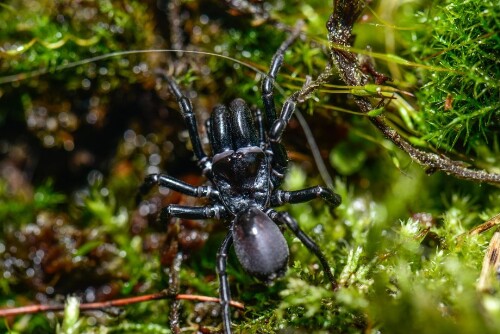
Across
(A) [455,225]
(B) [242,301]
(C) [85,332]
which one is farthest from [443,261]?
(C) [85,332]

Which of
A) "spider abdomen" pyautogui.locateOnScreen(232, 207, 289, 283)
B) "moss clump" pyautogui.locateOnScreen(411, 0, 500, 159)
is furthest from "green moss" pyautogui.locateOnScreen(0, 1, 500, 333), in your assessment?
"spider abdomen" pyautogui.locateOnScreen(232, 207, 289, 283)

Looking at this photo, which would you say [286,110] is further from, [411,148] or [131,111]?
[131,111]

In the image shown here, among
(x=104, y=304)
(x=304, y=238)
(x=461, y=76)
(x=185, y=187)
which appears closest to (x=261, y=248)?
(x=304, y=238)

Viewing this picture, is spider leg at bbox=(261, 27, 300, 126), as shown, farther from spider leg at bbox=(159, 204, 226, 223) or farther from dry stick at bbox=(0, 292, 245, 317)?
dry stick at bbox=(0, 292, 245, 317)

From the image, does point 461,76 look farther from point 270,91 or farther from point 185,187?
point 185,187

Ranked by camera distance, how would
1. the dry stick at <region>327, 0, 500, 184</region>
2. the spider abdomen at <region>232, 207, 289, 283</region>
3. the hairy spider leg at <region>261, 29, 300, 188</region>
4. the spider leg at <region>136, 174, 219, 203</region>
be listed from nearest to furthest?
the spider abdomen at <region>232, 207, 289, 283</region> < the dry stick at <region>327, 0, 500, 184</region> < the hairy spider leg at <region>261, 29, 300, 188</region> < the spider leg at <region>136, 174, 219, 203</region>
